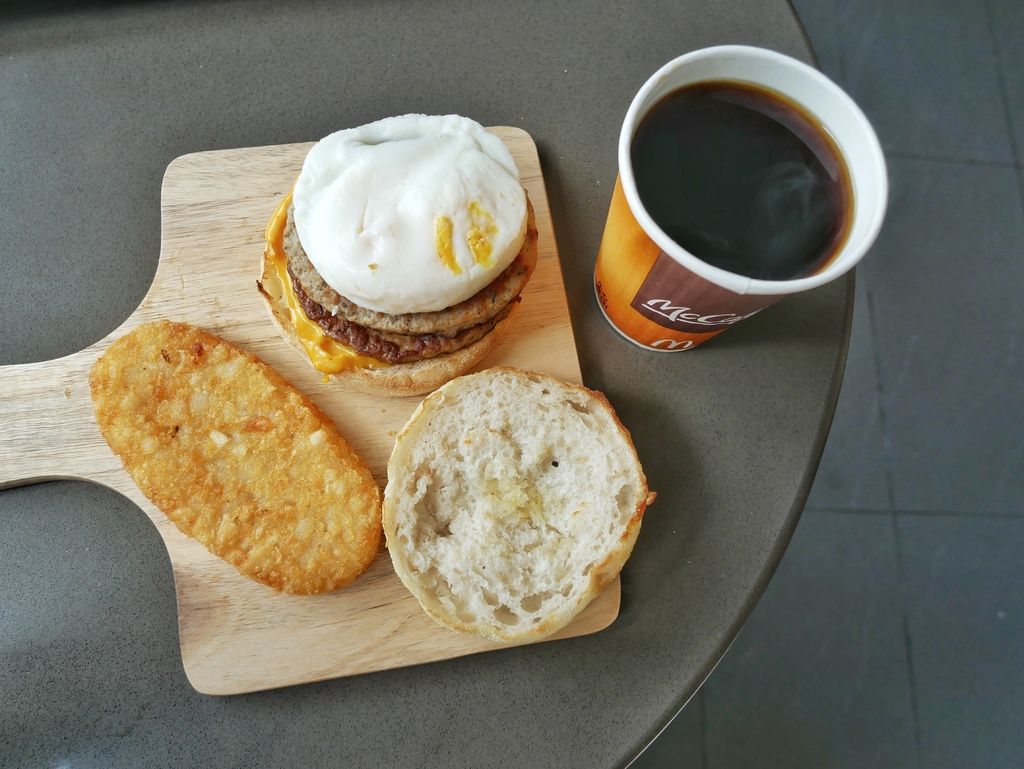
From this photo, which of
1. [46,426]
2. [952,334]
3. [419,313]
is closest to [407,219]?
[419,313]

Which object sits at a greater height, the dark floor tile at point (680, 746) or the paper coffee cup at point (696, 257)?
the paper coffee cup at point (696, 257)

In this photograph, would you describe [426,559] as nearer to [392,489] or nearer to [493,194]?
[392,489]

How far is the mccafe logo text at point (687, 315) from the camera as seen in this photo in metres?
1.40

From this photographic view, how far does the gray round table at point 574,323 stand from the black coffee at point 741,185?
492mm

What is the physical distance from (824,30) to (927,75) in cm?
46

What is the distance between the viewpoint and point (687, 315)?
1433 millimetres

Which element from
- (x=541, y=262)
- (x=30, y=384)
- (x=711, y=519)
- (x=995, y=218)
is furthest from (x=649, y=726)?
(x=995, y=218)

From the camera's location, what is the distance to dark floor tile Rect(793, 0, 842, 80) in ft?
9.61

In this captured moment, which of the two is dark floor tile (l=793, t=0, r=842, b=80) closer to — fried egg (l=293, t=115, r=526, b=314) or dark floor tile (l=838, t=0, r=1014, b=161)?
dark floor tile (l=838, t=0, r=1014, b=161)

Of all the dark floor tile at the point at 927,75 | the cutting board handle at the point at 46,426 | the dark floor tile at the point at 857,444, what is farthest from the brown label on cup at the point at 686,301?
the dark floor tile at the point at 927,75

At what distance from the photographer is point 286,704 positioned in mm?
1552

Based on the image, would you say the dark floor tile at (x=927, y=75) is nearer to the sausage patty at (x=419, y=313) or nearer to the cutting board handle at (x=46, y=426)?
the sausage patty at (x=419, y=313)

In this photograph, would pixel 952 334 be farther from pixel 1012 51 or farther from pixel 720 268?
pixel 720 268

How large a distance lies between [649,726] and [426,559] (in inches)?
23.6
